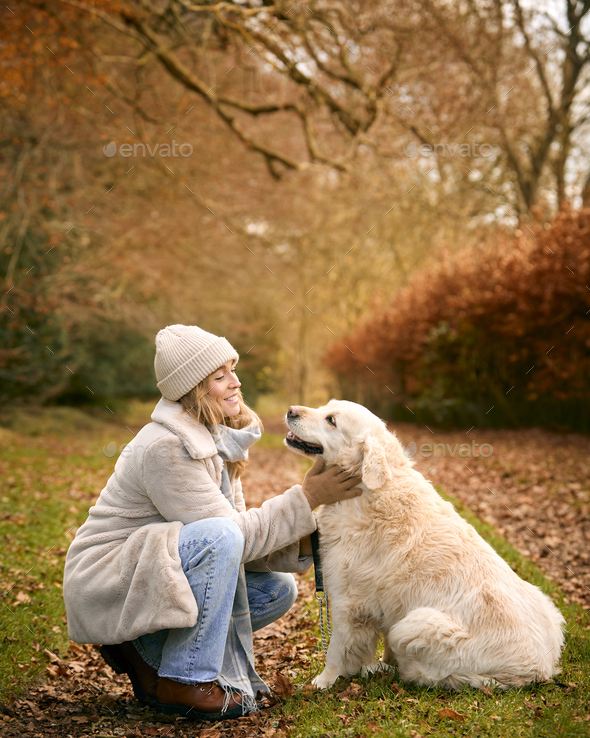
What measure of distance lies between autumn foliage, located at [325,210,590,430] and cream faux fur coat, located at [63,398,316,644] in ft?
28.3

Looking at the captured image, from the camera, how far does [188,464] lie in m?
2.79

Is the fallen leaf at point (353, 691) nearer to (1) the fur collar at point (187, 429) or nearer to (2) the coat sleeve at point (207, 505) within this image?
(2) the coat sleeve at point (207, 505)

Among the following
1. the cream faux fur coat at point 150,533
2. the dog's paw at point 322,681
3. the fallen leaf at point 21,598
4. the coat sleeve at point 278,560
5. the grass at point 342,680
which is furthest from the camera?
the fallen leaf at point 21,598

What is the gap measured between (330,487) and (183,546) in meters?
0.82

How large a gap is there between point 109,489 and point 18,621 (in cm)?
166

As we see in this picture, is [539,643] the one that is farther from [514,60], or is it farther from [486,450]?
[514,60]

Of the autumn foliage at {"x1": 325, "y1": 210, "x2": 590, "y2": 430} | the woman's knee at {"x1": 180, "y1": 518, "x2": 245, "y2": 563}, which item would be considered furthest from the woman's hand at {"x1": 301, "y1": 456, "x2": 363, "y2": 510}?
the autumn foliage at {"x1": 325, "y1": 210, "x2": 590, "y2": 430}

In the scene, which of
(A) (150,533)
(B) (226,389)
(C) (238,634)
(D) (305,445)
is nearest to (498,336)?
(D) (305,445)

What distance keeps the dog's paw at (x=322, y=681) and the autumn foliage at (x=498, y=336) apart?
857 cm

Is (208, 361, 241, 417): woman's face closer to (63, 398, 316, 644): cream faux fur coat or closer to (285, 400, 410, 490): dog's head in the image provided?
(63, 398, 316, 644): cream faux fur coat

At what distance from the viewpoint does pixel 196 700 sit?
274cm

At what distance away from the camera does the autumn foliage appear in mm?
10484

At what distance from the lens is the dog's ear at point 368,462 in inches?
122

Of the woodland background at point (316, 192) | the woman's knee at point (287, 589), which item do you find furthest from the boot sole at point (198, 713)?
the woodland background at point (316, 192)
